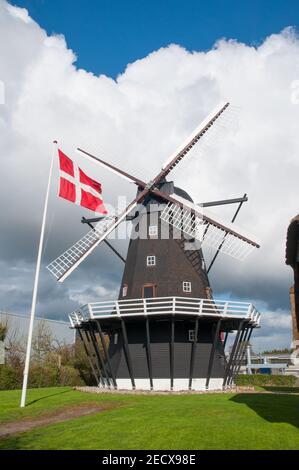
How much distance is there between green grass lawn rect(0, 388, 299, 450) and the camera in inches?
368

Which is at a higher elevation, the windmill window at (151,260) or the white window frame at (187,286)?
the windmill window at (151,260)

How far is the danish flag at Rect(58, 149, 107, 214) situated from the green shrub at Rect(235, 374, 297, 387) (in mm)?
22026

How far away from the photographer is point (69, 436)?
1041 cm

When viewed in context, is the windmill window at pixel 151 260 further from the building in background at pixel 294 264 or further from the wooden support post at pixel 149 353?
the building in background at pixel 294 264

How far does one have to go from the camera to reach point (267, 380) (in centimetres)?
3497

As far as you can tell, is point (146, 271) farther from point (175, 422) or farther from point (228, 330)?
point (175, 422)

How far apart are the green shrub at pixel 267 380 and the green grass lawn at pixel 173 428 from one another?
19926 millimetres

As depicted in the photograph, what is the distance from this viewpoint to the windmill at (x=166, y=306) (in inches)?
887

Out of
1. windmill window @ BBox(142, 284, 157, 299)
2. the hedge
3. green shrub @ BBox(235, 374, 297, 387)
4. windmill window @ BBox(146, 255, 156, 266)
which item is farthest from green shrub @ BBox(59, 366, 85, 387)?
green shrub @ BBox(235, 374, 297, 387)

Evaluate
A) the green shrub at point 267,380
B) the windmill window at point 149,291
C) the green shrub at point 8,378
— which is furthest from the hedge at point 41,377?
the green shrub at point 267,380

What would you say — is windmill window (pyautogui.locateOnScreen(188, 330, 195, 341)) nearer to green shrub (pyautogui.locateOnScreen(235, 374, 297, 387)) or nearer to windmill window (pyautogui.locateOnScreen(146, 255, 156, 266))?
windmill window (pyautogui.locateOnScreen(146, 255, 156, 266))

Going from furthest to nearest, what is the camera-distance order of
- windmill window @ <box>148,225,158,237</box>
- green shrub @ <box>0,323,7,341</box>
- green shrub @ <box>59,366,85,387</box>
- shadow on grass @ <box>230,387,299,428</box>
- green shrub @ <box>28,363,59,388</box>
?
1. green shrub @ <box>59,366,85,387</box>
2. green shrub @ <box>0,323,7,341</box>
3. green shrub @ <box>28,363,59,388</box>
4. windmill window @ <box>148,225,158,237</box>
5. shadow on grass @ <box>230,387,299,428</box>
